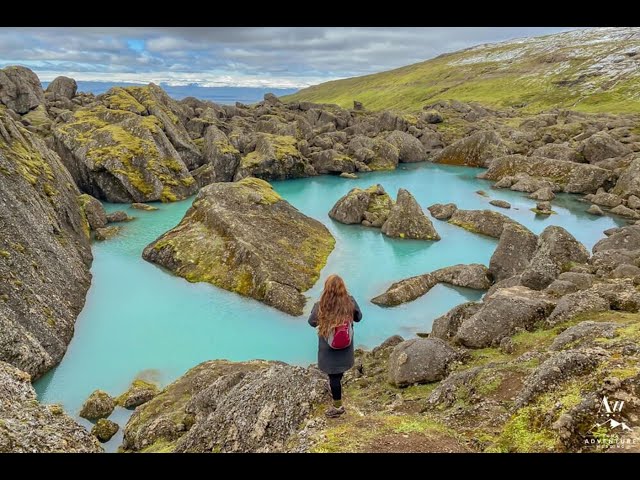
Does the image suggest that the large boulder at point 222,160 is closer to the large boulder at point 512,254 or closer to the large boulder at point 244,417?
the large boulder at point 512,254

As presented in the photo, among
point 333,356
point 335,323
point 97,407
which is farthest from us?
point 97,407

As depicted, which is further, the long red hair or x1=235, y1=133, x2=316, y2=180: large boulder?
x1=235, y1=133, x2=316, y2=180: large boulder

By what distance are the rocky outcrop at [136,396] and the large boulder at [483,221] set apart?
4445 centimetres

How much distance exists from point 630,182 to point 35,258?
7804 centimetres

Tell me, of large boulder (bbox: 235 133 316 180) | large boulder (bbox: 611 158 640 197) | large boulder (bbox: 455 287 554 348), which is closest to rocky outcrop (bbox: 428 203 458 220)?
large boulder (bbox: 611 158 640 197)

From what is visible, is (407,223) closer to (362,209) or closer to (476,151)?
(362,209)

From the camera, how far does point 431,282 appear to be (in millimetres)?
42031

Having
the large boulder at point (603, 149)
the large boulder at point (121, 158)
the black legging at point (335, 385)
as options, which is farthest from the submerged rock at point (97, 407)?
the large boulder at point (603, 149)

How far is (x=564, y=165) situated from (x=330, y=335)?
85.5 meters

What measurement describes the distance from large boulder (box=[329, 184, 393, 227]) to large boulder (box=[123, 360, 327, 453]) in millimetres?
44351

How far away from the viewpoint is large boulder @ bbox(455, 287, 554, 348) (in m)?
23.0

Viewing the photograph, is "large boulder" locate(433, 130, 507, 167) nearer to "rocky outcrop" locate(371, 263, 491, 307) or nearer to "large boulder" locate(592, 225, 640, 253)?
"large boulder" locate(592, 225, 640, 253)

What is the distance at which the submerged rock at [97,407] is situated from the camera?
24.8 m

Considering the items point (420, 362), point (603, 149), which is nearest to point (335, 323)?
point (420, 362)
